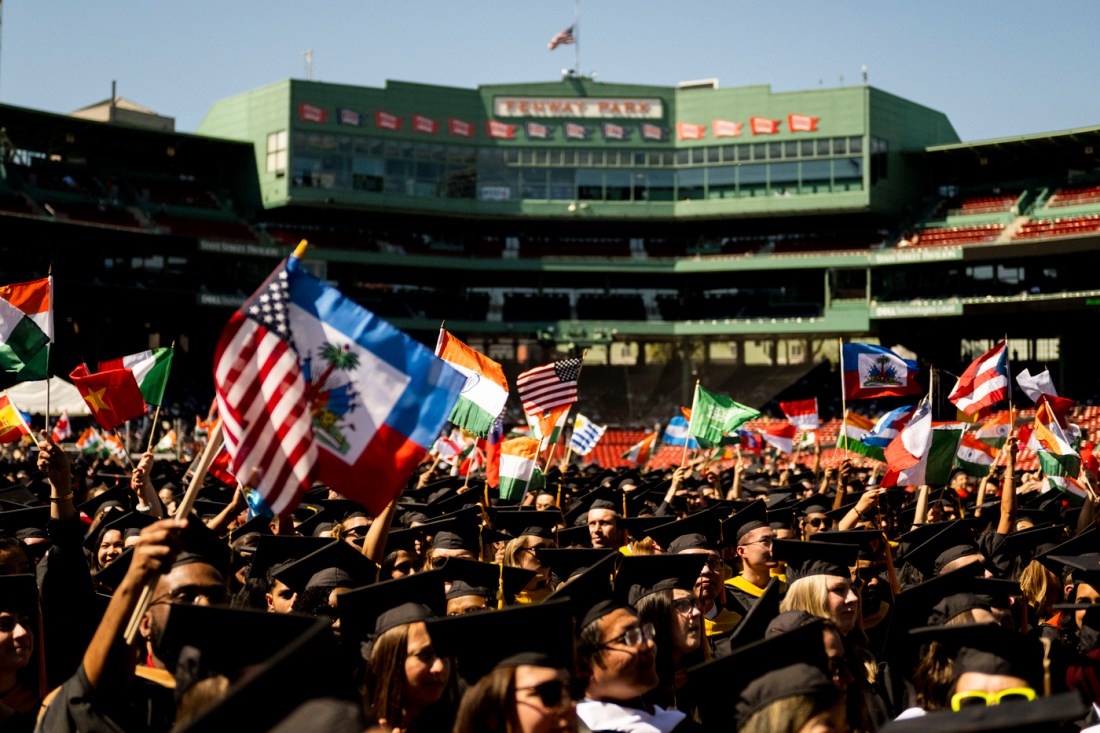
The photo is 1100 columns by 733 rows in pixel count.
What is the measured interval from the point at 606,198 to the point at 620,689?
5494 cm

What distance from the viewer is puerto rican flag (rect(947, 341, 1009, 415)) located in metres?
15.9

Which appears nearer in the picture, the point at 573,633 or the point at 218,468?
the point at 573,633

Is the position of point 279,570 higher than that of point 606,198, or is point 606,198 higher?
point 606,198

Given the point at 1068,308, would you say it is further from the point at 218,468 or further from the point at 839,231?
the point at 218,468

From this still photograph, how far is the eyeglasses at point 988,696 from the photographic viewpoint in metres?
4.54

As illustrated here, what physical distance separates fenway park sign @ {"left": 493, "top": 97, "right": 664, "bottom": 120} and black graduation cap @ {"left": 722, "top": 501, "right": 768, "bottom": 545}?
50758mm

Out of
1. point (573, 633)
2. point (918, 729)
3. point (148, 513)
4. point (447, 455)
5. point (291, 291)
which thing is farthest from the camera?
A: point (447, 455)

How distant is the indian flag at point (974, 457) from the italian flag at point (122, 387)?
11.4 metres

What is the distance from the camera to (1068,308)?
155 feet

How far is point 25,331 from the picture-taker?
12047 mm

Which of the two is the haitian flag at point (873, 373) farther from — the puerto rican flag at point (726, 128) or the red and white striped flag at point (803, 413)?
the puerto rican flag at point (726, 128)

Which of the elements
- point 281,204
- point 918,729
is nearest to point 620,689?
point 918,729

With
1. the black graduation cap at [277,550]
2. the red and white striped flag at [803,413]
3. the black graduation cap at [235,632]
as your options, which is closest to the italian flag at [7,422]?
the black graduation cap at [277,550]

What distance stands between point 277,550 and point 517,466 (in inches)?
230
